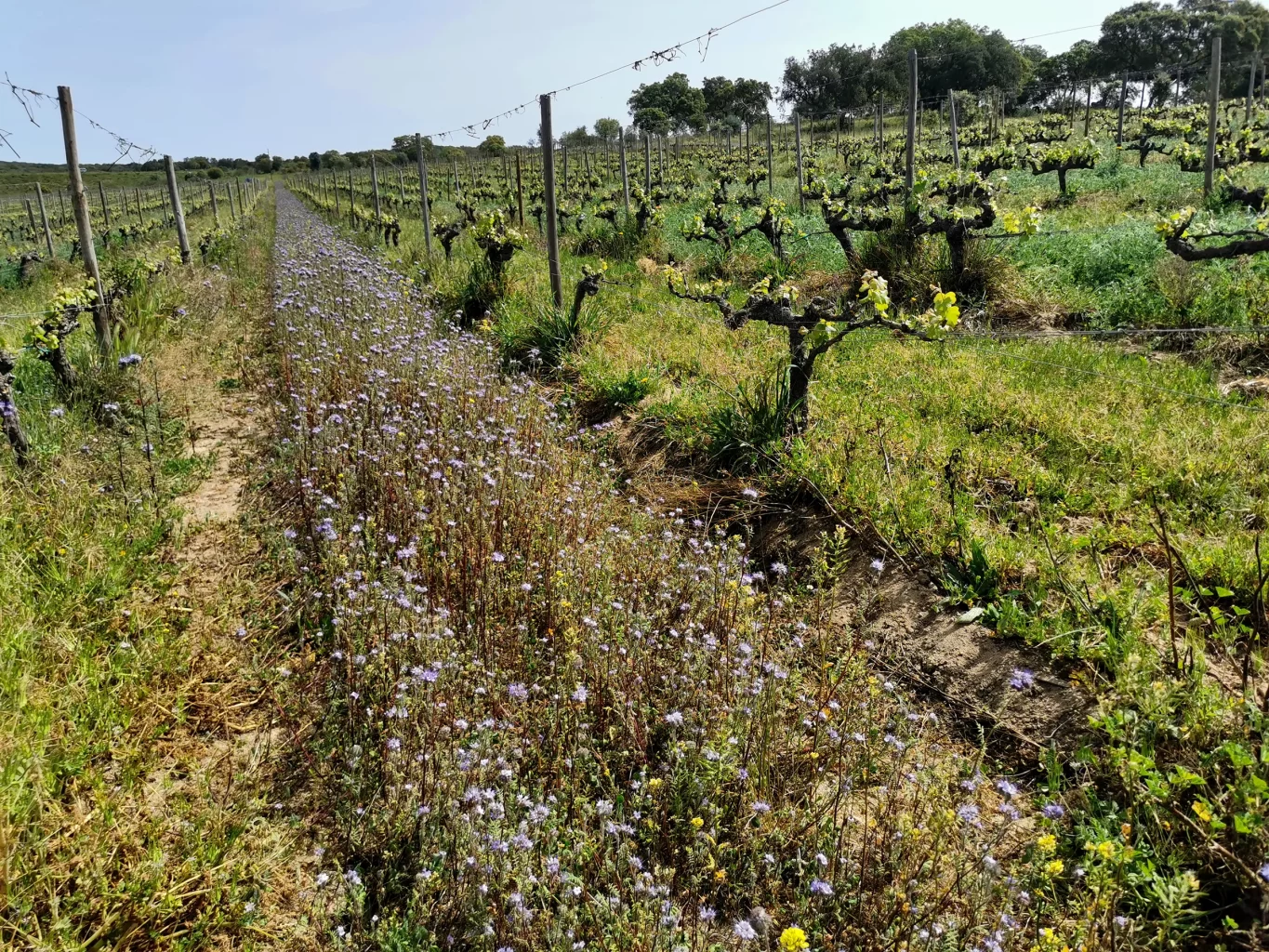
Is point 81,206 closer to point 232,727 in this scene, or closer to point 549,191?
point 549,191

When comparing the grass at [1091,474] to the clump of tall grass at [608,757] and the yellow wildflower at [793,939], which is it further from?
the yellow wildflower at [793,939]

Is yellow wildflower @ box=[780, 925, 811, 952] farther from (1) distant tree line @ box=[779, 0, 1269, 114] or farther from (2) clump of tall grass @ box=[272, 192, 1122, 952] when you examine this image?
(1) distant tree line @ box=[779, 0, 1269, 114]

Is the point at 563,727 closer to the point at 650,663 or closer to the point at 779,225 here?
the point at 650,663

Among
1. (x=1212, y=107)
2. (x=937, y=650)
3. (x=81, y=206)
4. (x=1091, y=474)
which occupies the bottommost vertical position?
(x=937, y=650)

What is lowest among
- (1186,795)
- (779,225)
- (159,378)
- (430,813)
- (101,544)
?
(1186,795)

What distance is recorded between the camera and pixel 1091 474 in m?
4.40

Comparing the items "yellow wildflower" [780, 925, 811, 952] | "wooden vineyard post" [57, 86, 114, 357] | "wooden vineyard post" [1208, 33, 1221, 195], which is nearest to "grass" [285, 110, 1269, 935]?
"yellow wildflower" [780, 925, 811, 952]

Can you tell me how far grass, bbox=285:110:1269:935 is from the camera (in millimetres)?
2457

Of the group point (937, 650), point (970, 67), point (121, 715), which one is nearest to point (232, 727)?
point (121, 715)

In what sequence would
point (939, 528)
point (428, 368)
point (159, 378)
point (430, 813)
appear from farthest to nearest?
1. point (159, 378)
2. point (428, 368)
3. point (939, 528)
4. point (430, 813)

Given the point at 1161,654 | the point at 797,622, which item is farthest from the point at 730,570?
the point at 1161,654

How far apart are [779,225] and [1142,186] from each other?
28.4 feet

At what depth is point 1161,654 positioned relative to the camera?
291cm

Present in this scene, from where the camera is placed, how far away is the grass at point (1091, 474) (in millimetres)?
2457
